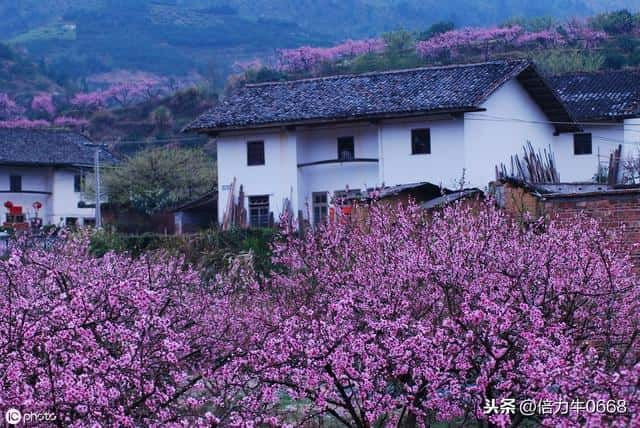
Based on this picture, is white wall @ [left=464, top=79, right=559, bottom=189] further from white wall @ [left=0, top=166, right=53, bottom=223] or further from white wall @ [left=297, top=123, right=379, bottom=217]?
white wall @ [left=0, top=166, right=53, bottom=223]

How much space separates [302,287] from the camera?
477 inches

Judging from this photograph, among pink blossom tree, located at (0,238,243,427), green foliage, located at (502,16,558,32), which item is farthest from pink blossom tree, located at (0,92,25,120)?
pink blossom tree, located at (0,238,243,427)

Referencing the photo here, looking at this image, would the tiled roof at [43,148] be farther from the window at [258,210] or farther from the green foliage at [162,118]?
the window at [258,210]

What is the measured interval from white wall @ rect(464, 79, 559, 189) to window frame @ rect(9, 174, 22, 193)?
30188mm

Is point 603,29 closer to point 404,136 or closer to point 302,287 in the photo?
point 404,136

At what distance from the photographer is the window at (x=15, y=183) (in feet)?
191

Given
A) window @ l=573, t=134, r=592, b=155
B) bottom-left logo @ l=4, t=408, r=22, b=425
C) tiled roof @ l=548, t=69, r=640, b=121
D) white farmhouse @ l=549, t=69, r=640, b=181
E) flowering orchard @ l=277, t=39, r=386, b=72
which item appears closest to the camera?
bottom-left logo @ l=4, t=408, r=22, b=425

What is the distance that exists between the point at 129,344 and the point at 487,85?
92.8 ft

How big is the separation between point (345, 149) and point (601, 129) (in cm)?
901

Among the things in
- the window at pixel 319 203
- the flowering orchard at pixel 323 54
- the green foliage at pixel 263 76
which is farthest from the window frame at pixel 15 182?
the flowering orchard at pixel 323 54

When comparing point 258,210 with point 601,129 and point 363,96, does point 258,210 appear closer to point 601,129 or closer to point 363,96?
point 363,96

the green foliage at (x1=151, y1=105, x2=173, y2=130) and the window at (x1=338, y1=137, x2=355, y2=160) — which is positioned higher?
the green foliage at (x1=151, y1=105, x2=173, y2=130)

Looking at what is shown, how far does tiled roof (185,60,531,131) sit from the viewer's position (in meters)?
35.2

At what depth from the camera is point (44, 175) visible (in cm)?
5981
